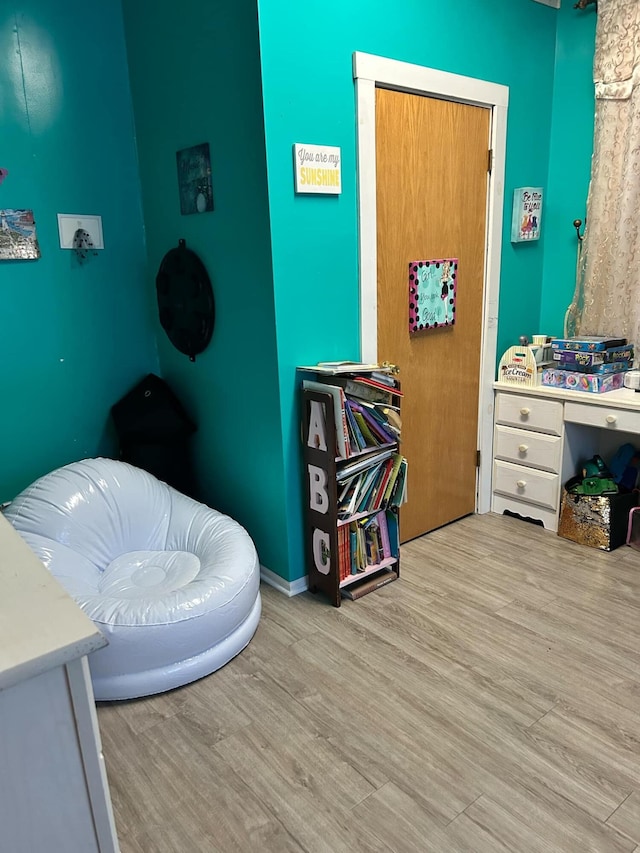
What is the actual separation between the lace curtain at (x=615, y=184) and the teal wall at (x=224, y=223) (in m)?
1.78

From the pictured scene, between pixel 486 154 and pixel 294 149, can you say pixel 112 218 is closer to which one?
pixel 294 149

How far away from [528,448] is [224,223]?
1837 millimetres

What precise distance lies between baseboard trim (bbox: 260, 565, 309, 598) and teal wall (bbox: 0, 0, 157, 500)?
1.04m

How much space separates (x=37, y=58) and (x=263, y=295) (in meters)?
1.42

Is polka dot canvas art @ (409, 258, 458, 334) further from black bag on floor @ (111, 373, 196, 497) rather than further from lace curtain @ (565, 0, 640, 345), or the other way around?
black bag on floor @ (111, 373, 196, 497)

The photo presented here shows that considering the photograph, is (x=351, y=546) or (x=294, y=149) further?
(x=351, y=546)

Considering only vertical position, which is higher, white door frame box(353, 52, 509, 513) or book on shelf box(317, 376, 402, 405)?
white door frame box(353, 52, 509, 513)

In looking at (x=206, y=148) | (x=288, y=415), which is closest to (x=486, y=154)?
(x=206, y=148)

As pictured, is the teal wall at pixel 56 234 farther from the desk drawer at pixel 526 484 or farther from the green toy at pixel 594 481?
the green toy at pixel 594 481

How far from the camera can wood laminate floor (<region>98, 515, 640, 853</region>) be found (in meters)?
1.51

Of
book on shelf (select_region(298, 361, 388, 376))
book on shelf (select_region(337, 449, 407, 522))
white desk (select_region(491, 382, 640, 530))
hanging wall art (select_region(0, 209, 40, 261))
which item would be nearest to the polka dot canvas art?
book on shelf (select_region(298, 361, 388, 376))

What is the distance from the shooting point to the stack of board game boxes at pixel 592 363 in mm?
2820

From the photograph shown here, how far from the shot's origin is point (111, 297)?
2.88m

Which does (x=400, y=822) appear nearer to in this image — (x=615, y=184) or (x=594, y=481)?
(x=594, y=481)
